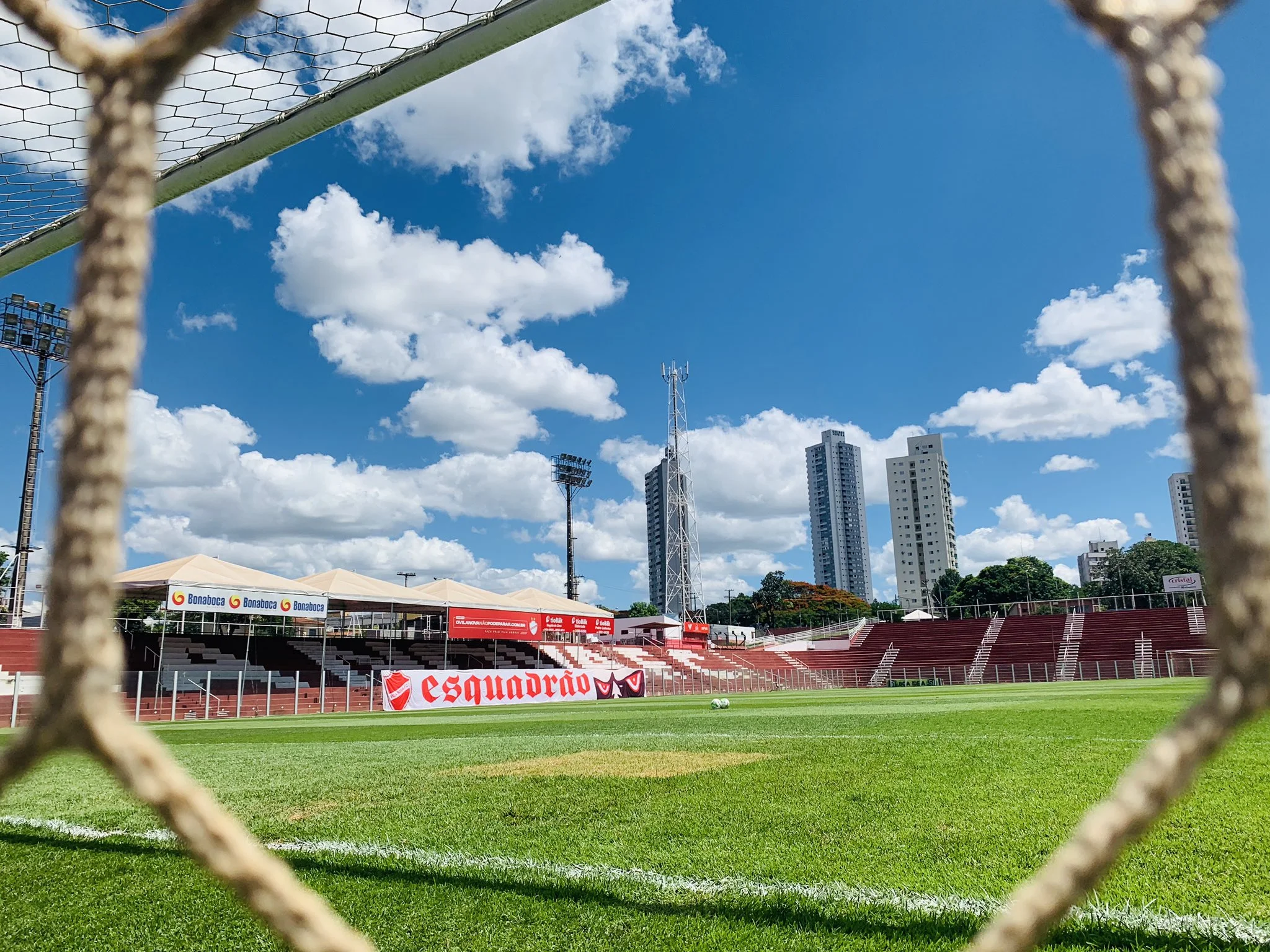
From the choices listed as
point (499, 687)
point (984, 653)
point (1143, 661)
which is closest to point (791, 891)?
point (499, 687)

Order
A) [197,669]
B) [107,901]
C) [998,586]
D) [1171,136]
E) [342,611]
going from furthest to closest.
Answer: [998,586] → [342,611] → [197,669] → [107,901] → [1171,136]

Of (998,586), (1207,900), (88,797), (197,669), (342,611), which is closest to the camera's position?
(1207,900)

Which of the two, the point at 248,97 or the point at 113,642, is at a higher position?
the point at 248,97

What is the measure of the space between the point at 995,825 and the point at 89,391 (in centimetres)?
432

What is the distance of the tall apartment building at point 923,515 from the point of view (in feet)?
424

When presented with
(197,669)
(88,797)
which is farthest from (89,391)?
(197,669)

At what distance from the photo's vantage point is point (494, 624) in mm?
29812

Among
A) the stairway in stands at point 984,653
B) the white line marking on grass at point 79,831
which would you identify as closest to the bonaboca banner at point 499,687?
the stairway in stands at point 984,653

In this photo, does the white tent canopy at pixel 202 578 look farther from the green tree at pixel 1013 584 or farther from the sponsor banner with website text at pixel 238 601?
the green tree at pixel 1013 584

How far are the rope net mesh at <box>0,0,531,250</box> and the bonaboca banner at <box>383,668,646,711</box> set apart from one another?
64.0 ft

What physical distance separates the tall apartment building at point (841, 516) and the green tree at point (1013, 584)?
84829 millimetres

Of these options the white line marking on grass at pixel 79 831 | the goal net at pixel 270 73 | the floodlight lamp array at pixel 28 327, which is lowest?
the white line marking on grass at pixel 79 831

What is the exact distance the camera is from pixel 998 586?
83875 millimetres

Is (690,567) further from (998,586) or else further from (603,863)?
(603,863)
